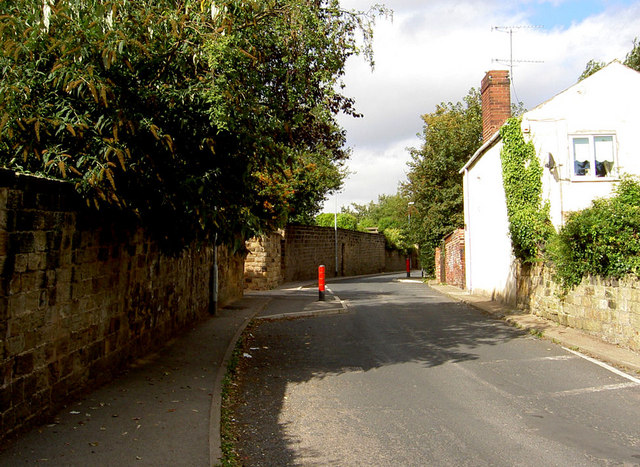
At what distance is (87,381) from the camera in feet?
21.0

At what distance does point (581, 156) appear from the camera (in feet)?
50.0

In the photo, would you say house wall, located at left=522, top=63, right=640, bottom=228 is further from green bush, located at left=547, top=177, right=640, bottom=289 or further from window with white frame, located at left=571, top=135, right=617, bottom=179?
green bush, located at left=547, top=177, right=640, bottom=289

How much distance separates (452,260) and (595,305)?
1775 centimetres

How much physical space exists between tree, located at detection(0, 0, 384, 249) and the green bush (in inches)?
242

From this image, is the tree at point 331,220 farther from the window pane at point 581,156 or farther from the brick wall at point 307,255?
the window pane at point 581,156

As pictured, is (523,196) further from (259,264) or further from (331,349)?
(259,264)

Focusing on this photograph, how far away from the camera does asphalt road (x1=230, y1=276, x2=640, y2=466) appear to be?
493 cm

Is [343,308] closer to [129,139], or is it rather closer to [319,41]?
[319,41]

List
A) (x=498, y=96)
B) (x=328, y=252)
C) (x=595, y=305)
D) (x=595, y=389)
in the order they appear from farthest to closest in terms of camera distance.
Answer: (x=328, y=252)
(x=498, y=96)
(x=595, y=305)
(x=595, y=389)

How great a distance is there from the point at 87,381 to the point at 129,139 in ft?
9.10

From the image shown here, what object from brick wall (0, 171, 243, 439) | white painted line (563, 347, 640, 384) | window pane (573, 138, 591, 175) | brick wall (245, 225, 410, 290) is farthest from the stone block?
window pane (573, 138, 591, 175)

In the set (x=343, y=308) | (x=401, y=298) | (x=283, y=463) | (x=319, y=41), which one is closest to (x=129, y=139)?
(x=283, y=463)

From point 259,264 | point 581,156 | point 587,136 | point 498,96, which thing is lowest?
point 259,264

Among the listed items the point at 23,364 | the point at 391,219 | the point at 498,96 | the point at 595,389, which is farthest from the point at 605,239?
the point at 391,219
